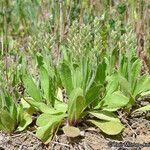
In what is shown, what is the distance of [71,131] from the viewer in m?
Answer: 1.75

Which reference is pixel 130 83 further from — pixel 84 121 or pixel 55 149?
pixel 55 149

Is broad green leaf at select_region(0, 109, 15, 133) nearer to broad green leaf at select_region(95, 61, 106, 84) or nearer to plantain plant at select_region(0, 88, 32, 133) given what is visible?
plantain plant at select_region(0, 88, 32, 133)

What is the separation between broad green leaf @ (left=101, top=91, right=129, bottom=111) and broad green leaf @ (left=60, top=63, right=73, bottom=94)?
0.18 meters

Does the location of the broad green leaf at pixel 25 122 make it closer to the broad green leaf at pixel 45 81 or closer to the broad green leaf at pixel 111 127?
the broad green leaf at pixel 45 81

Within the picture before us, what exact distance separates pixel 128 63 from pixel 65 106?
377mm

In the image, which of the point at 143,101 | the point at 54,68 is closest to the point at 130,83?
the point at 143,101

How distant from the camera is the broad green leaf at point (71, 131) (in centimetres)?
173

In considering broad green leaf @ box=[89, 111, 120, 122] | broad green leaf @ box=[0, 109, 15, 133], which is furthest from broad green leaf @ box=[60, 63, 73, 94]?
broad green leaf @ box=[0, 109, 15, 133]

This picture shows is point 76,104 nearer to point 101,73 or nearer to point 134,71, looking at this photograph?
point 101,73

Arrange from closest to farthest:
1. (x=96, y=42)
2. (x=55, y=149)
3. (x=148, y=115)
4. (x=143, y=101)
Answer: (x=96, y=42) → (x=55, y=149) → (x=148, y=115) → (x=143, y=101)

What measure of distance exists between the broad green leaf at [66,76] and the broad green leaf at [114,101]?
180 mm

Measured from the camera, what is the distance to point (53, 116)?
70.7 inches

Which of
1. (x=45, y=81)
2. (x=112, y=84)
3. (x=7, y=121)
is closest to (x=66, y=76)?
(x=45, y=81)

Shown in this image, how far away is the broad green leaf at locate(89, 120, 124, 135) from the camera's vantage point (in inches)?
69.1
